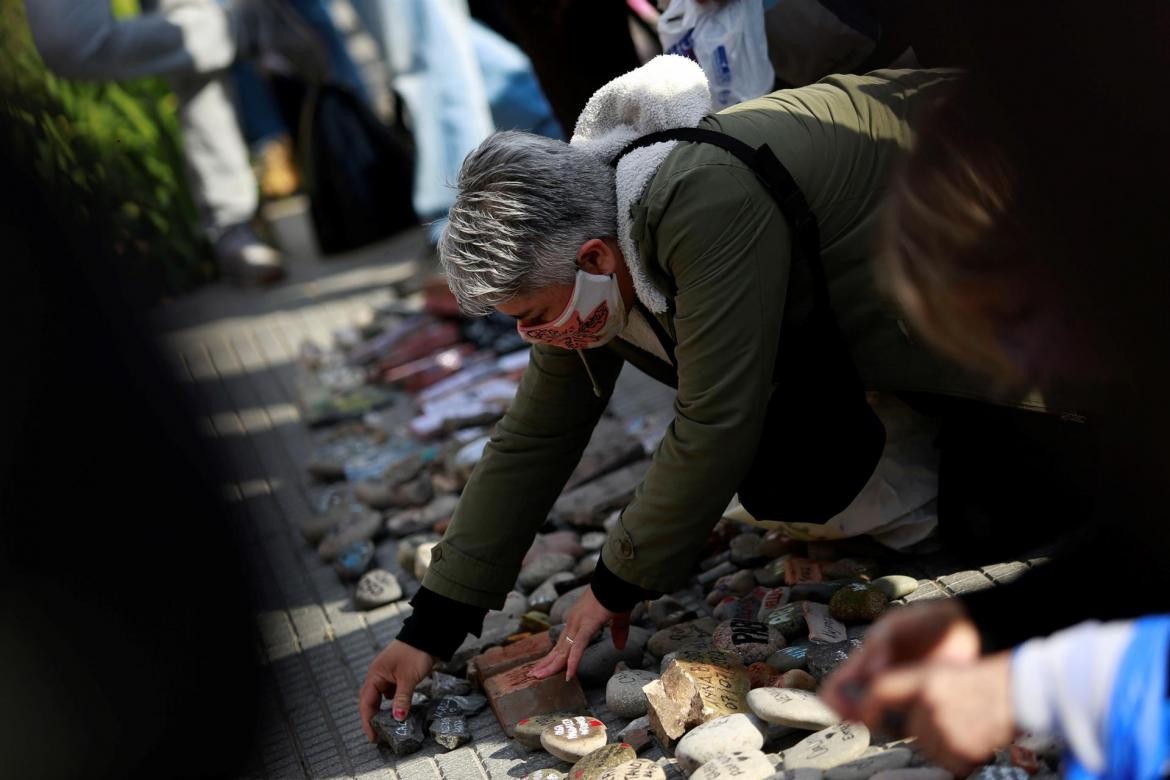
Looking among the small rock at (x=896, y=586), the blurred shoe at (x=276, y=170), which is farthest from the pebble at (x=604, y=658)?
the blurred shoe at (x=276, y=170)

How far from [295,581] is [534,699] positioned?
1113mm

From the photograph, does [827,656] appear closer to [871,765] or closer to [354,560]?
[871,765]

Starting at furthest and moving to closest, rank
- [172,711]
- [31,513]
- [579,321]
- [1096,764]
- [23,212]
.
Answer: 1. [579,321]
2. [172,711]
3. [31,513]
4. [23,212]
5. [1096,764]

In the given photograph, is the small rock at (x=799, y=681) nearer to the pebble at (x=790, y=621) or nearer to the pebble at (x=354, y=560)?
the pebble at (x=790, y=621)

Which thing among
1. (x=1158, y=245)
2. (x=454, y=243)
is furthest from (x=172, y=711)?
(x=1158, y=245)

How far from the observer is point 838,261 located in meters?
2.40

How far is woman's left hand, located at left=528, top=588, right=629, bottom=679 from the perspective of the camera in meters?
2.38

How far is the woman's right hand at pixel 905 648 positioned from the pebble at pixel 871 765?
2.11ft

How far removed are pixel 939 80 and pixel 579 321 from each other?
75 centimetres

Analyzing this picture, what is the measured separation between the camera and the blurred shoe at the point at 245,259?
5945mm

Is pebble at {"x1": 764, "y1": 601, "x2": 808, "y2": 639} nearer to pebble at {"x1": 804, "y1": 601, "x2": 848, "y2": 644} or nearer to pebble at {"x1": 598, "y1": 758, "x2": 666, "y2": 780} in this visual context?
pebble at {"x1": 804, "y1": 601, "x2": 848, "y2": 644}

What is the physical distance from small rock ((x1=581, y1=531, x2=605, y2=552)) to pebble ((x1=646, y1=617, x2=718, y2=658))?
0.53 m

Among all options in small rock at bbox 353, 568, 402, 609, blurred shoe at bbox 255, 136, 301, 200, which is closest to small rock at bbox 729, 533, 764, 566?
small rock at bbox 353, 568, 402, 609

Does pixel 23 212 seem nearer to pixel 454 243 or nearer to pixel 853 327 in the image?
pixel 454 243
